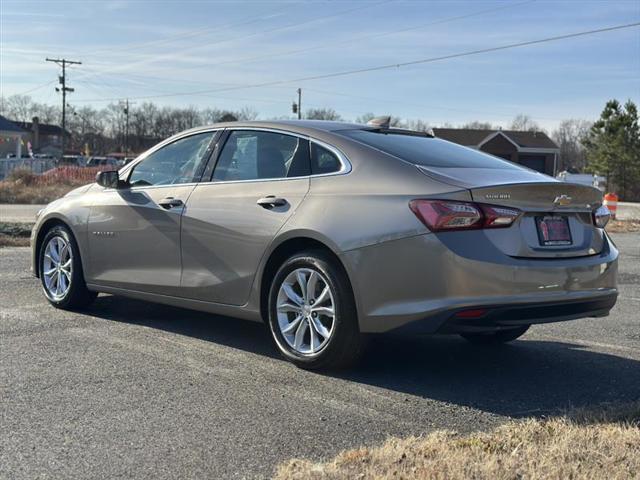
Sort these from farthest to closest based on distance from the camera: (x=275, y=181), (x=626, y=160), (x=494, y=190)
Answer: (x=626, y=160), (x=275, y=181), (x=494, y=190)

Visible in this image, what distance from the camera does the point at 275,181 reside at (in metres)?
5.22

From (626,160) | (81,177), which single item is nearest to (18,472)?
(81,177)

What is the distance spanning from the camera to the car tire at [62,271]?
6629 mm

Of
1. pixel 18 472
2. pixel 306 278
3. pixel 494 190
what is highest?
pixel 494 190

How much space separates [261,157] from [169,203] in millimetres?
848

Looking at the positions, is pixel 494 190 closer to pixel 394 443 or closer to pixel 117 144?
pixel 394 443

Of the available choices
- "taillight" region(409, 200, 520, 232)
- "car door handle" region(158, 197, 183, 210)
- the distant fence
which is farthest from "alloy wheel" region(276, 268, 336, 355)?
the distant fence

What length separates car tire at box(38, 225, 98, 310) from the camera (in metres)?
6.63

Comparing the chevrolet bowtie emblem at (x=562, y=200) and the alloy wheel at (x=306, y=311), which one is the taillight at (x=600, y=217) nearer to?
the chevrolet bowtie emblem at (x=562, y=200)

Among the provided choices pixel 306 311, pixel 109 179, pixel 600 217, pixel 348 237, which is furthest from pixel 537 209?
pixel 109 179

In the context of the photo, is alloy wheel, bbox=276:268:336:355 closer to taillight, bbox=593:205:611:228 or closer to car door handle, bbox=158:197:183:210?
car door handle, bbox=158:197:183:210

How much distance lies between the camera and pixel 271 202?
512cm

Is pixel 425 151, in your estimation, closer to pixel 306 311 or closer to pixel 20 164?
pixel 306 311

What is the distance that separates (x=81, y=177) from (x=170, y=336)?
32.9 meters
